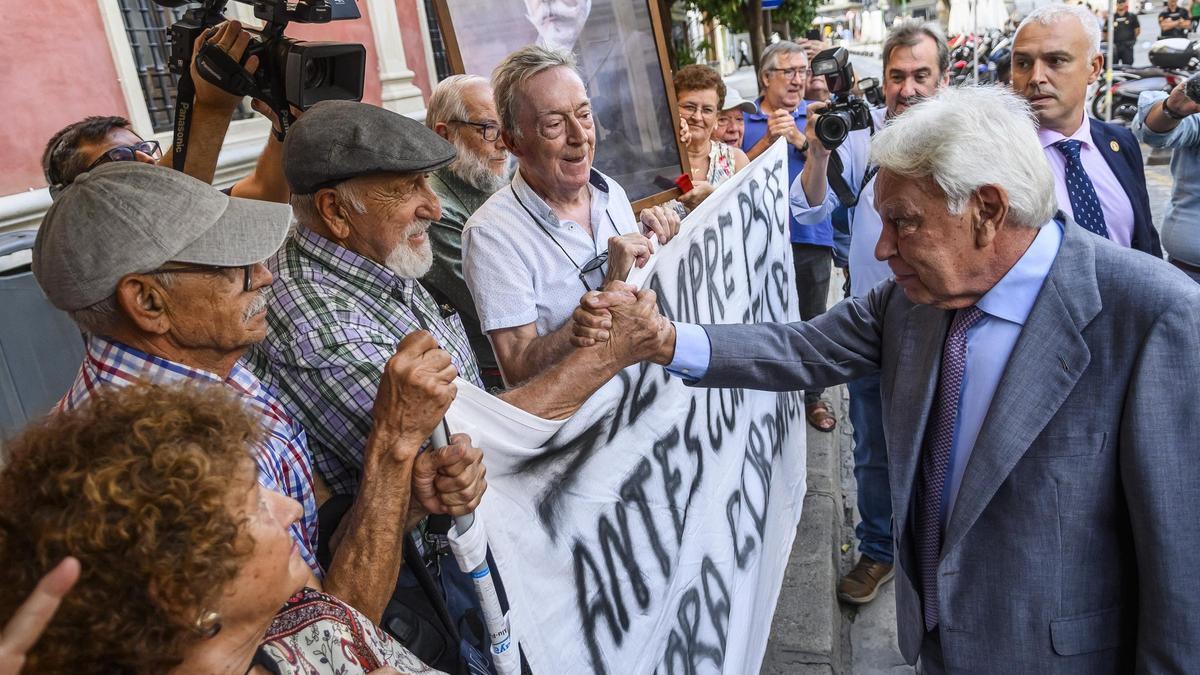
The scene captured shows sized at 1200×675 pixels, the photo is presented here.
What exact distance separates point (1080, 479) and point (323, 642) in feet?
4.63

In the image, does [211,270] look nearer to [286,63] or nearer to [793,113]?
[286,63]

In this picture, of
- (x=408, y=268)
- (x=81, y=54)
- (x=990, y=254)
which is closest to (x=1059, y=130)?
(x=990, y=254)

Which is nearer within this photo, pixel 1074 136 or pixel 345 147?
pixel 345 147

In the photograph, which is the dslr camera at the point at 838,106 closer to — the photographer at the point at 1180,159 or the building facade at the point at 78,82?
the photographer at the point at 1180,159

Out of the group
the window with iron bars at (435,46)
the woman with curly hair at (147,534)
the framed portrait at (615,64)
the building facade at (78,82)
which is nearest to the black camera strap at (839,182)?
the framed portrait at (615,64)

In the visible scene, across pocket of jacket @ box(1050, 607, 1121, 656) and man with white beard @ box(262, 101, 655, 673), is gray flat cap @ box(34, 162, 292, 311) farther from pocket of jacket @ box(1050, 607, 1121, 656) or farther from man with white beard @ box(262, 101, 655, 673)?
pocket of jacket @ box(1050, 607, 1121, 656)

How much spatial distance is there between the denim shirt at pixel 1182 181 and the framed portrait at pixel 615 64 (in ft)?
7.13

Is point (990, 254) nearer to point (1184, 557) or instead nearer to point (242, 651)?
point (1184, 557)

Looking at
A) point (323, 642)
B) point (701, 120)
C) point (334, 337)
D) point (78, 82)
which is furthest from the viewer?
point (78, 82)

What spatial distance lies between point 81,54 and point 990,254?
217 inches

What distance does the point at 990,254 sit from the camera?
5.62 ft

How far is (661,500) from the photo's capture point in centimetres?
219

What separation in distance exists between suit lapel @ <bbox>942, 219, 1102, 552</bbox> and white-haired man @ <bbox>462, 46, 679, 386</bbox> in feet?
3.22

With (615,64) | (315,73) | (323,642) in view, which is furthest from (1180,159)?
(323,642)
